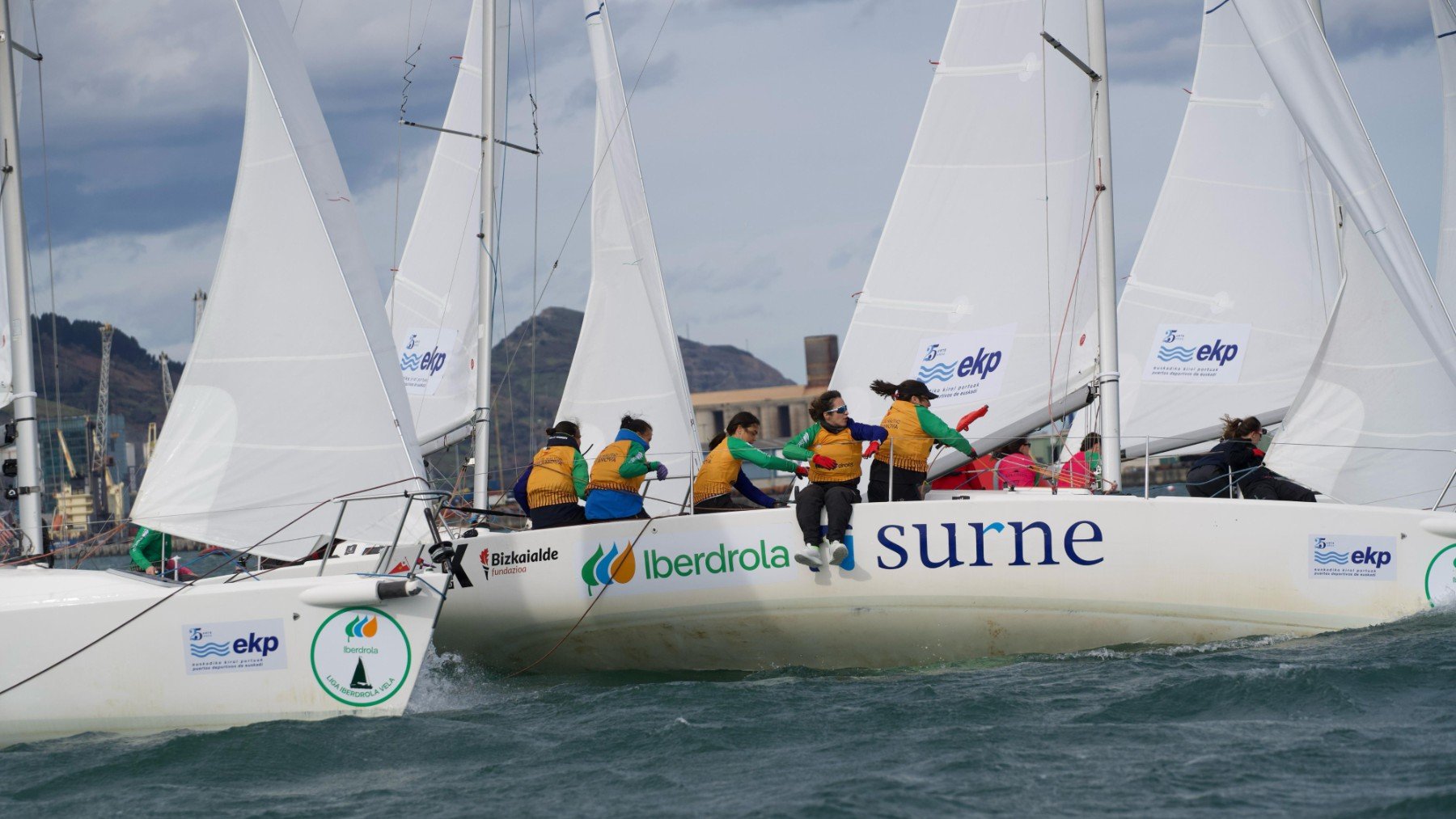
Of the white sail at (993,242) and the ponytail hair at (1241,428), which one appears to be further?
the white sail at (993,242)

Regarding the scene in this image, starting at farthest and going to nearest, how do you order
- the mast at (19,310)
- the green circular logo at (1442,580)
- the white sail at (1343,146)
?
1. the white sail at (1343,146)
2. the mast at (19,310)
3. the green circular logo at (1442,580)

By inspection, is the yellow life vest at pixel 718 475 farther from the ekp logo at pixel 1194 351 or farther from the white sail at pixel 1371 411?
the ekp logo at pixel 1194 351

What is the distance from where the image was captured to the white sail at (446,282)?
591 inches

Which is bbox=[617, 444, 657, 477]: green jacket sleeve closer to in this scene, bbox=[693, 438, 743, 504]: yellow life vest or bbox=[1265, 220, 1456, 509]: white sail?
bbox=[693, 438, 743, 504]: yellow life vest

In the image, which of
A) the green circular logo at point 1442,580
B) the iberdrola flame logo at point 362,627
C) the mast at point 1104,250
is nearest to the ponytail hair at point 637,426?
the iberdrola flame logo at point 362,627

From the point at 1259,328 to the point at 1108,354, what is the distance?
4239 mm

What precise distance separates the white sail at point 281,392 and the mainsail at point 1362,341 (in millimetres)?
5546

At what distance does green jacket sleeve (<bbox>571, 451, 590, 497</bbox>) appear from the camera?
9.27 metres

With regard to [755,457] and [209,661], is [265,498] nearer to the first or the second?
[209,661]

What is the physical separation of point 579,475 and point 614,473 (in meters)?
0.39

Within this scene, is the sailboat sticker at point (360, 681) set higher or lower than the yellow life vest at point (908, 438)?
lower

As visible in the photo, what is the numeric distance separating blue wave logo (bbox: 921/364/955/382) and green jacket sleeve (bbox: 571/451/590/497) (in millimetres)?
2652

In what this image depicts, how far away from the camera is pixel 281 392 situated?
7898 millimetres

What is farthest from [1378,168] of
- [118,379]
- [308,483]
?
[118,379]
